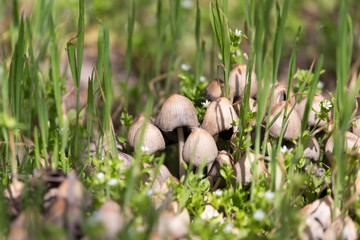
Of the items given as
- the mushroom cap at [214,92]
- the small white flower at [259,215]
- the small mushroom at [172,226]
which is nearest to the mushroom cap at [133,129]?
the mushroom cap at [214,92]

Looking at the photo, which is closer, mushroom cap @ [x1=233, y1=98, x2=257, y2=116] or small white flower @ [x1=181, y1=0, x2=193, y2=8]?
mushroom cap @ [x1=233, y1=98, x2=257, y2=116]

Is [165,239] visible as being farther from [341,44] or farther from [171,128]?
[341,44]

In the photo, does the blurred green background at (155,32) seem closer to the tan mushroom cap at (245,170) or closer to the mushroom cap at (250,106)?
the mushroom cap at (250,106)

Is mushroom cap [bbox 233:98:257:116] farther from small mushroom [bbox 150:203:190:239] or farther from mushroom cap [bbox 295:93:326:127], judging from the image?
small mushroom [bbox 150:203:190:239]

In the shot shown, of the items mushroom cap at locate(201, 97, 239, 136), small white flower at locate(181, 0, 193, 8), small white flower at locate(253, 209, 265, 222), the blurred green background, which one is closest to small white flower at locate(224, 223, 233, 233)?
small white flower at locate(253, 209, 265, 222)

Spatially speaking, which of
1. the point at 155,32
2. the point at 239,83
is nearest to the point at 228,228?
the point at 239,83

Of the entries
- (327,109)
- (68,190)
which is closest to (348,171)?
(327,109)

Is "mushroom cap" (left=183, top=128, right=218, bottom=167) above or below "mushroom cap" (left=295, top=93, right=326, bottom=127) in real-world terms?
below
